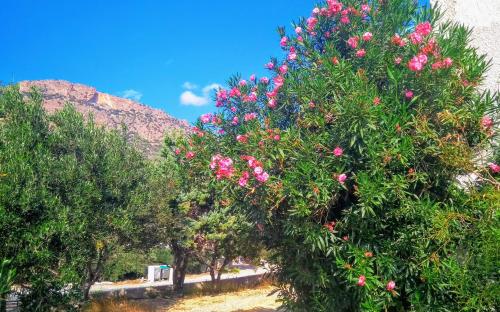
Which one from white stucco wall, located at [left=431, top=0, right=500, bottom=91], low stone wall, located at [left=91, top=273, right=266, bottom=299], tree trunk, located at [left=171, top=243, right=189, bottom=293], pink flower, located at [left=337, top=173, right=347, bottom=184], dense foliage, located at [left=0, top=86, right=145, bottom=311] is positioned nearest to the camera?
pink flower, located at [left=337, top=173, right=347, bottom=184]

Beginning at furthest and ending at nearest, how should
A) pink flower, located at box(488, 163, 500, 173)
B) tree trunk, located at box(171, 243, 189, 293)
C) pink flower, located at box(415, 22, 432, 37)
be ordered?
1. tree trunk, located at box(171, 243, 189, 293)
2. pink flower, located at box(415, 22, 432, 37)
3. pink flower, located at box(488, 163, 500, 173)

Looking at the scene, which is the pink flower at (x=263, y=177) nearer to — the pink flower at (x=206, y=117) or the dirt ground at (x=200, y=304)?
the pink flower at (x=206, y=117)

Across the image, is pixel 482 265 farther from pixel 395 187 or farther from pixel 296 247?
pixel 296 247

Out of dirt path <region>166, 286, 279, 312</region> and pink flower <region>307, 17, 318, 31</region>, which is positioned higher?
pink flower <region>307, 17, 318, 31</region>

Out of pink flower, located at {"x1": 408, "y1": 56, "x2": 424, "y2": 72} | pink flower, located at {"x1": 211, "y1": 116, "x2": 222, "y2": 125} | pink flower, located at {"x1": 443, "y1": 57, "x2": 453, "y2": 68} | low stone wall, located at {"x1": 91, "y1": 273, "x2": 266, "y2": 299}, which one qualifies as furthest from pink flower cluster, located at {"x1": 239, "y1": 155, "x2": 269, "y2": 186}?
low stone wall, located at {"x1": 91, "y1": 273, "x2": 266, "y2": 299}

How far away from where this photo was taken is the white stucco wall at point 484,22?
824 cm

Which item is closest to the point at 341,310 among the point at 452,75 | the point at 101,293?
the point at 452,75

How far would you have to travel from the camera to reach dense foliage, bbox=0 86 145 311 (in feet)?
27.6

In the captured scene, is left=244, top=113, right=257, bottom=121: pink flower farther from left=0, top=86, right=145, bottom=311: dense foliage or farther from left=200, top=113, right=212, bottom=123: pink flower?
left=0, top=86, right=145, bottom=311: dense foliage

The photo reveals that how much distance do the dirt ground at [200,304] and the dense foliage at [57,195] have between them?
4.76m

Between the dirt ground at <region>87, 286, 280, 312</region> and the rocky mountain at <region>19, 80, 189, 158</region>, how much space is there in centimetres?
7081

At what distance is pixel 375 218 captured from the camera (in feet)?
19.5

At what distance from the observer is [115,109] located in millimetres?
132500

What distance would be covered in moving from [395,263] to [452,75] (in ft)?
9.84
